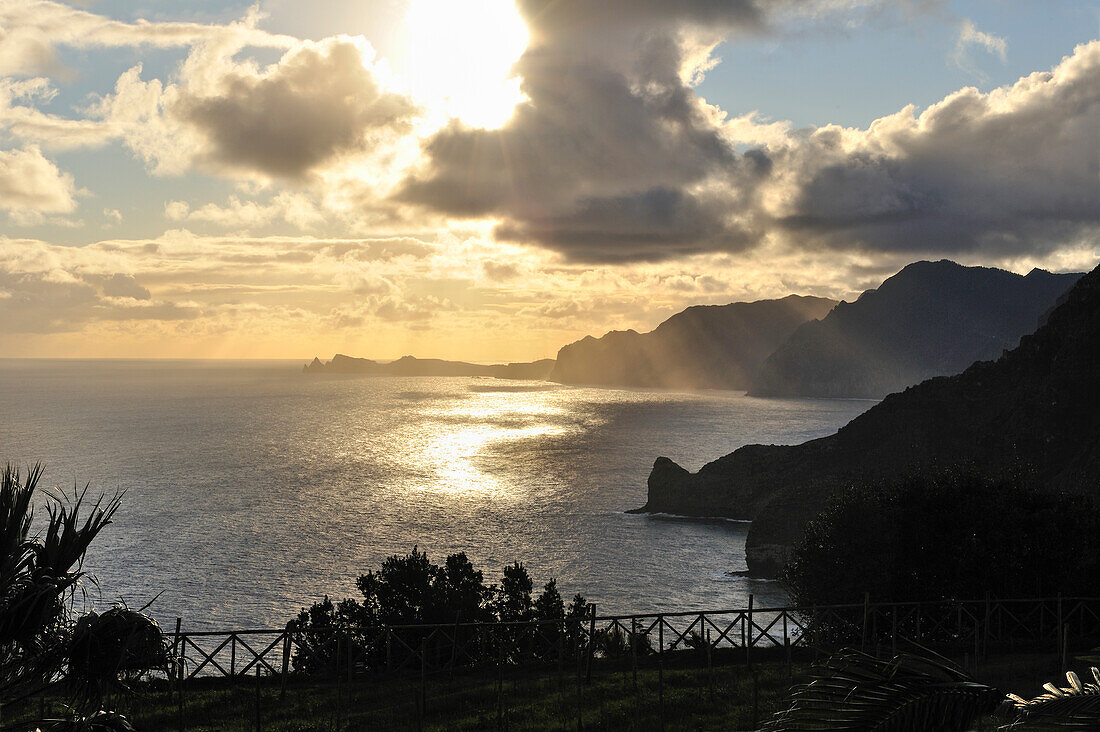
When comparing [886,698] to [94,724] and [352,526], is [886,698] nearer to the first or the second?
[94,724]

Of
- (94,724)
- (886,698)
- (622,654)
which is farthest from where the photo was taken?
(622,654)

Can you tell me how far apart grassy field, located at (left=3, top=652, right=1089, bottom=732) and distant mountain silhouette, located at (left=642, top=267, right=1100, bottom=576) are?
5388cm

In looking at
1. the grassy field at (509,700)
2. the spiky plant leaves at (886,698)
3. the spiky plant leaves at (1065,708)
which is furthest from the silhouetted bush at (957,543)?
the spiky plant leaves at (886,698)

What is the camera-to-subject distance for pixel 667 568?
8731 cm

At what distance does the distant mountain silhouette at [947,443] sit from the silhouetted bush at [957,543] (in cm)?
3127

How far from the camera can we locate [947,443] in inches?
4299

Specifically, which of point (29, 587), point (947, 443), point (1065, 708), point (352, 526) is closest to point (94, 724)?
point (29, 587)

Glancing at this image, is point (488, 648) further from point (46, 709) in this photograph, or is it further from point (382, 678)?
point (46, 709)

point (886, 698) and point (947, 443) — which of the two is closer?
point (886, 698)

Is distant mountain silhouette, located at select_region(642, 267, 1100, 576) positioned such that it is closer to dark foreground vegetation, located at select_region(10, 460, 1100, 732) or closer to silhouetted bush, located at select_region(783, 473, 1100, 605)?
silhouetted bush, located at select_region(783, 473, 1100, 605)

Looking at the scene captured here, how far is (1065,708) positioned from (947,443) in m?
117

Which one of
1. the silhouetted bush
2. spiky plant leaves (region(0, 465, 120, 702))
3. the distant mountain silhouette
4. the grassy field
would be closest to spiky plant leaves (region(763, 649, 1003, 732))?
spiky plant leaves (region(0, 465, 120, 702))

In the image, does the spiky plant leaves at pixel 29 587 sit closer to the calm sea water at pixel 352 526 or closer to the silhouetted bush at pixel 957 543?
the silhouetted bush at pixel 957 543

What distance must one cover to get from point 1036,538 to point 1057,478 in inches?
1934
